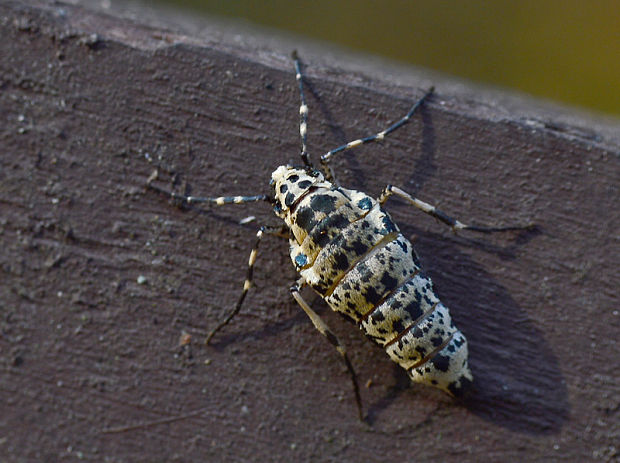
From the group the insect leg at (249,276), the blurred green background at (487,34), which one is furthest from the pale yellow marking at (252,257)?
the blurred green background at (487,34)

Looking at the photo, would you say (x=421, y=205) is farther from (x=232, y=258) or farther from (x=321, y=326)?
(x=232, y=258)

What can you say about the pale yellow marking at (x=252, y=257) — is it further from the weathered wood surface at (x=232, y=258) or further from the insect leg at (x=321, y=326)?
the insect leg at (x=321, y=326)

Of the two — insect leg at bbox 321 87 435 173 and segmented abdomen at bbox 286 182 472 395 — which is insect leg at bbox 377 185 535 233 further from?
insect leg at bbox 321 87 435 173

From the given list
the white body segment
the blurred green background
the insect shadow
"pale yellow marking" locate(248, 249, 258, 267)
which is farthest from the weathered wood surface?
the blurred green background

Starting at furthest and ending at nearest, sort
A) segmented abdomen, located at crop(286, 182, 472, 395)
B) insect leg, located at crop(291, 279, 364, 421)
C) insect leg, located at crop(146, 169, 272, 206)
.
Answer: insect leg, located at crop(146, 169, 272, 206), insect leg, located at crop(291, 279, 364, 421), segmented abdomen, located at crop(286, 182, 472, 395)

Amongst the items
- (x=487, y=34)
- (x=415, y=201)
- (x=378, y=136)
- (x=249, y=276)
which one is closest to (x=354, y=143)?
(x=378, y=136)

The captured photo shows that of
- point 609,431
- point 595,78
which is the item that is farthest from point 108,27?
point 595,78
